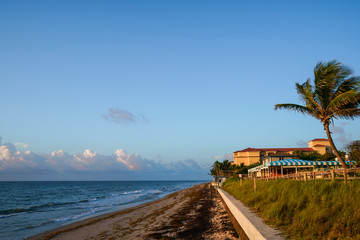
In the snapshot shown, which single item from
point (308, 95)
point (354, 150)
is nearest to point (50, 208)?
point (308, 95)

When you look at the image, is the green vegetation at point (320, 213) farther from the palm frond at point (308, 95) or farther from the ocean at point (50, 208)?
the ocean at point (50, 208)

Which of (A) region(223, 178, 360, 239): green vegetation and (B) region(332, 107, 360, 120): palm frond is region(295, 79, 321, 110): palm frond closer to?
(B) region(332, 107, 360, 120): palm frond

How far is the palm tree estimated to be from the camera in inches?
581

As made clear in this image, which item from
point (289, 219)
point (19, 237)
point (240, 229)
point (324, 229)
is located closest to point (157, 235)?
point (240, 229)

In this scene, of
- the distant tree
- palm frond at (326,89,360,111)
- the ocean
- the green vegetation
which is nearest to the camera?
the green vegetation

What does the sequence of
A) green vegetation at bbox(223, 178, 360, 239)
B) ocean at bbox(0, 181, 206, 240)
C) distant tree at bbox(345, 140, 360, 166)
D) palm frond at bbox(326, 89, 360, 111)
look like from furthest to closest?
distant tree at bbox(345, 140, 360, 166) < ocean at bbox(0, 181, 206, 240) < palm frond at bbox(326, 89, 360, 111) < green vegetation at bbox(223, 178, 360, 239)

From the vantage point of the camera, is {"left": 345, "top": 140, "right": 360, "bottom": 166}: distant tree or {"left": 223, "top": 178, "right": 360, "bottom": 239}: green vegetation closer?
{"left": 223, "top": 178, "right": 360, "bottom": 239}: green vegetation

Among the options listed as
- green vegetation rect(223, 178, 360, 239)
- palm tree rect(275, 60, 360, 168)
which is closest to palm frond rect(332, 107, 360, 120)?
palm tree rect(275, 60, 360, 168)

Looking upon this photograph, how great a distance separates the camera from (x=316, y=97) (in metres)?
16.0

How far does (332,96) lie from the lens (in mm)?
15477

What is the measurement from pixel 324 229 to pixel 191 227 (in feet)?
26.5

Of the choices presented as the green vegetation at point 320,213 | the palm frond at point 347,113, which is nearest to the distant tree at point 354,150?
the palm frond at point 347,113

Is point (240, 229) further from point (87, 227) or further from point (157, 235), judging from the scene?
point (87, 227)

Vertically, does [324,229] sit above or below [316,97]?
below
